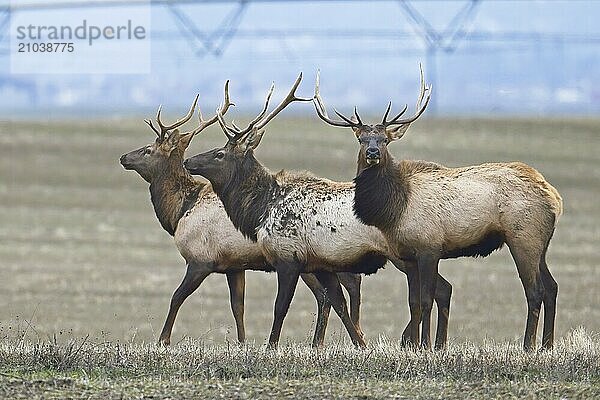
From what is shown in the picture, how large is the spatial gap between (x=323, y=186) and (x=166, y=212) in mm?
2353

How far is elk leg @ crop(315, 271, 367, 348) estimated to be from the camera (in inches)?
574

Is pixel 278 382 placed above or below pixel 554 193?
below

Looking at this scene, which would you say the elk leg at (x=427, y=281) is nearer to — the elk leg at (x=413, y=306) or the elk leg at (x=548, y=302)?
the elk leg at (x=413, y=306)

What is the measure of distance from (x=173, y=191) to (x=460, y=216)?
4.01 metres

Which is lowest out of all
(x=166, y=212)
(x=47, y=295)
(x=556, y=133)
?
(x=47, y=295)

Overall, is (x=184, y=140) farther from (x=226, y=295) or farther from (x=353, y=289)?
(x=226, y=295)

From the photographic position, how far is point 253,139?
1512 centimetres

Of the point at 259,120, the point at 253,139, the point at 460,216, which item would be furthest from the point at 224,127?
the point at 460,216

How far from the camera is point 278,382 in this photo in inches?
412

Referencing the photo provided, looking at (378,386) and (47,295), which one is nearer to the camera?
(378,386)

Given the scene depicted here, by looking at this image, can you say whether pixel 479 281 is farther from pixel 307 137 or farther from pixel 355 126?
pixel 307 137

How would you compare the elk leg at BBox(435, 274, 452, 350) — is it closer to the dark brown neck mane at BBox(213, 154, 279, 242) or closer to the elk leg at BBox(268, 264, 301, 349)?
the elk leg at BBox(268, 264, 301, 349)

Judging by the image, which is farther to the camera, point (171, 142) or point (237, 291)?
point (171, 142)

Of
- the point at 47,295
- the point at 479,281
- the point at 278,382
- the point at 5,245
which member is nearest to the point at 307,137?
the point at 5,245
